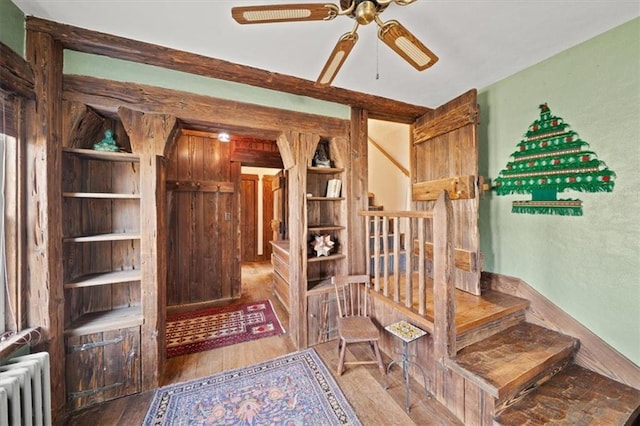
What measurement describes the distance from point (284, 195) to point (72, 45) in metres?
3.45

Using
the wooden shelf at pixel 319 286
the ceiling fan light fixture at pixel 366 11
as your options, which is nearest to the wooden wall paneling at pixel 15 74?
the ceiling fan light fixture at pixel 366 11

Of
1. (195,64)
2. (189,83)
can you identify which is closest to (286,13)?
(195,64)

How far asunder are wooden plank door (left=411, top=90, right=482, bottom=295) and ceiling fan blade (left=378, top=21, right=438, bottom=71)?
3.92 ft

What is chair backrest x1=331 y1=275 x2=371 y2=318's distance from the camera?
2.43 meters

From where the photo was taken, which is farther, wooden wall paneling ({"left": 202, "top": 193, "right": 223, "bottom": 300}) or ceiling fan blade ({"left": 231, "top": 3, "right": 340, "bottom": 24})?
wooden wall paneling ({"left": 202, "top": 193, "right": 223, "bottom": 300})

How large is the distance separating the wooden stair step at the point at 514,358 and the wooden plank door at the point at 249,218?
5.47 meters

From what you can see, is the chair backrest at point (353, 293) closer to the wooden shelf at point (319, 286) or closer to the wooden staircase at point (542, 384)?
the wooden shelf at point (319, 286)

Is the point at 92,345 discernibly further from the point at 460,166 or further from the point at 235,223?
the point at 460,166

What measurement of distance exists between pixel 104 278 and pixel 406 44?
264 cm

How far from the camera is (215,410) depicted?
169 cm

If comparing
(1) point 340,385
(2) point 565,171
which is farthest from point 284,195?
(2) point 565,171

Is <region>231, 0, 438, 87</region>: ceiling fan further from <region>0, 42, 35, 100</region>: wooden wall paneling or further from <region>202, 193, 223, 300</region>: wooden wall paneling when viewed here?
<region>202, 193, 223, 300</region>: wooden wall paneling

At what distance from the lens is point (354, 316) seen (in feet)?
7.70

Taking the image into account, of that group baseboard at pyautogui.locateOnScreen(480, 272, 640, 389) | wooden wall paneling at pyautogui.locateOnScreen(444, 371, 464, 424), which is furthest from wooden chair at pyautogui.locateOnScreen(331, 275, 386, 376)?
baseboard at pyautogui.locateOnScreen(480, 272, 640, 389)
